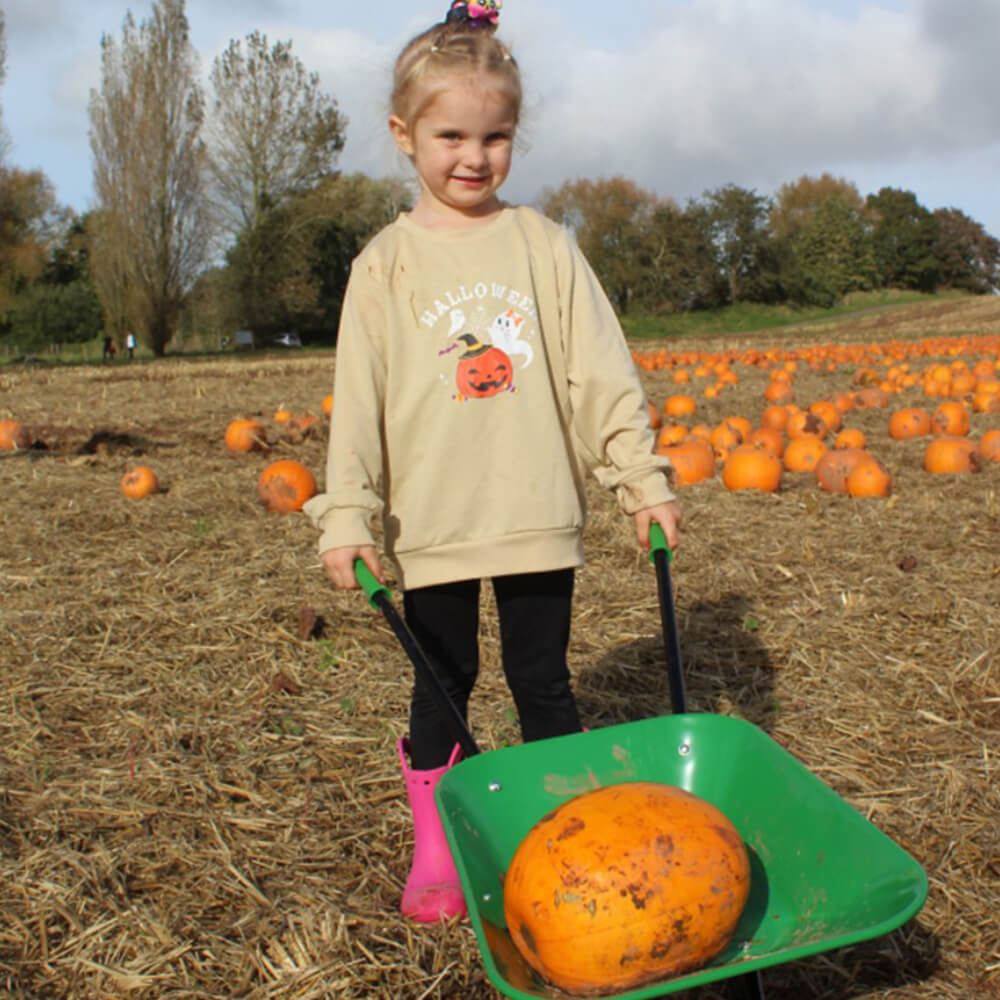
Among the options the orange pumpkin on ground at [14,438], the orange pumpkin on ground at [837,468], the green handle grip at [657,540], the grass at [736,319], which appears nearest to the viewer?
the green handle grip at [657,540]

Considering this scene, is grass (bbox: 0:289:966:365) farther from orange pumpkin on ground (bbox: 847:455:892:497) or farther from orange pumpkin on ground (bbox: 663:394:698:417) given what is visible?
orange pumpkin on ground (bbox: 847:455:892:497)

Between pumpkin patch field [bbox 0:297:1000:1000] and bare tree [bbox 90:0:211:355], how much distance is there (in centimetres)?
3018

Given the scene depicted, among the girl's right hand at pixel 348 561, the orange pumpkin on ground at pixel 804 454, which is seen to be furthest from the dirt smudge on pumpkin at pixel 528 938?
the orange pumpkin on ground at pixel 804 454

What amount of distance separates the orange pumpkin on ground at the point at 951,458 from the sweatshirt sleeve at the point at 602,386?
4.89 meters

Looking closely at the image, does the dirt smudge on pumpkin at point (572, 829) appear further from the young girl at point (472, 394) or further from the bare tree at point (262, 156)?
the bare tree at point (262, 156)

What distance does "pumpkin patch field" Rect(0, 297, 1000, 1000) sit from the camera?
84.9 inches

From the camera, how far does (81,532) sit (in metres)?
5.33

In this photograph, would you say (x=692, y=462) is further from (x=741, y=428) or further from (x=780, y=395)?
(x=780, y=395)

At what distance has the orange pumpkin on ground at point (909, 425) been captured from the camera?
311 inches

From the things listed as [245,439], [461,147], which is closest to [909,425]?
[245,439]

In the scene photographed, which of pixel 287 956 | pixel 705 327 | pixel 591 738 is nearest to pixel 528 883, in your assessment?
pixel 591 738

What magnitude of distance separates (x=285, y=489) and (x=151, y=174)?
31615mm

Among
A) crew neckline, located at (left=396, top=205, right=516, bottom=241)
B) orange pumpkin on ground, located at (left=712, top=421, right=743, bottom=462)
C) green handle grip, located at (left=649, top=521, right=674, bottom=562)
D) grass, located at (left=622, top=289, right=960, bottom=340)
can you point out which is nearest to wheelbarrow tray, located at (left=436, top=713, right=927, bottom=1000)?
green handle grip, located at (left=649, top=521, right=674, bottom=562)

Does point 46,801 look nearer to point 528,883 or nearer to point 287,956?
point 287,956
